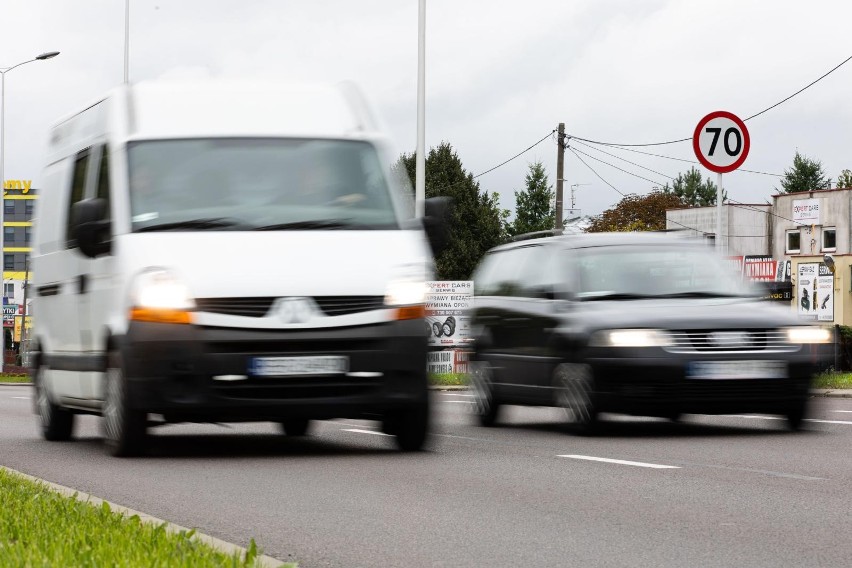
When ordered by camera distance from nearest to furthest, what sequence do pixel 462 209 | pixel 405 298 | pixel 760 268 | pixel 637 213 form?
1. pixel 405 298
2. pixel 462 209
3. pixel 760 268
4. pixel 637 213

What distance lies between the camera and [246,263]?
10820mm

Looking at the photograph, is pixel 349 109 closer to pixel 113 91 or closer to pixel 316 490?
pixel 113 91

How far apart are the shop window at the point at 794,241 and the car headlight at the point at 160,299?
8122cm

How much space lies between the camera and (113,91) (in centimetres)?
1220

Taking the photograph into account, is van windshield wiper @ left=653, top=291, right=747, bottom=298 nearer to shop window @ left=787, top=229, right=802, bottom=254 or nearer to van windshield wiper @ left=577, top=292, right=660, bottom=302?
van windshield wiper @ left=577, top=292, right=660, bottom=302

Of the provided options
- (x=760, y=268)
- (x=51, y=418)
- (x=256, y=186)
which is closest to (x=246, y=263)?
(x=256, y=186)

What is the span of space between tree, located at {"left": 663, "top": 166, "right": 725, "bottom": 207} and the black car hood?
141 meters

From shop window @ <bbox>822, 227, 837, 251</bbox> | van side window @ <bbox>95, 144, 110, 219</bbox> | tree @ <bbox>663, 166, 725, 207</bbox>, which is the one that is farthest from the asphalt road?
tree @ <bbox>663, 166, 725, 207</bbox>

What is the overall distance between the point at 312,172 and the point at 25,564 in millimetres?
6335

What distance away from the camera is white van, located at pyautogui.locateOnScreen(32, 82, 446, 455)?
10.7 m

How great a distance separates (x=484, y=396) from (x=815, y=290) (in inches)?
2128

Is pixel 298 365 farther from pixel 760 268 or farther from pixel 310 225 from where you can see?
pixel 760 268

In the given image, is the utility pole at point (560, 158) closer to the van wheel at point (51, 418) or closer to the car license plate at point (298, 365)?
the van wheel at point (51, 418)

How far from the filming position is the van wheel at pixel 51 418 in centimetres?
1398
